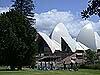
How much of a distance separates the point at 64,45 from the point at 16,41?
68.0 m

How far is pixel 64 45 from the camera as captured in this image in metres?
119

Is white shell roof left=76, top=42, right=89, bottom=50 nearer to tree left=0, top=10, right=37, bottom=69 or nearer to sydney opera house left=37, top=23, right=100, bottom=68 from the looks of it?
sydney opera house left=37, top=23, right=100, bottom=68

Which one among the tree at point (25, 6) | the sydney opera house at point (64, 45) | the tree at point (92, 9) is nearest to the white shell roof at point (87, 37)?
the sydney opera house at point (64, 45)

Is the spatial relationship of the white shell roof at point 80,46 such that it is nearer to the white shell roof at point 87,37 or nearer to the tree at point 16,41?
the white shell roof at point 87,37

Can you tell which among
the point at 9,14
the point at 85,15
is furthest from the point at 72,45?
the point at 85,15

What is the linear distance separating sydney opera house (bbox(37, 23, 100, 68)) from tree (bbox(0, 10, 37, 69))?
143ft

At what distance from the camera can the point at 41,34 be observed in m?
119

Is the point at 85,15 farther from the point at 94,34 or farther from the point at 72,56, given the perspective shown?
the point at 94,34

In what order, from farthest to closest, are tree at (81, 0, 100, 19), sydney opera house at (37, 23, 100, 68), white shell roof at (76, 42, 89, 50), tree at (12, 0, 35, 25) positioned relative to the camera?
1. white shell roof at (76, 42, 89, 50)
2. sydney opera house at (37, 23, 100, 68)
3. tree at (12, 0, 35, 25)
4. tree at (81, 0, 100, 19)

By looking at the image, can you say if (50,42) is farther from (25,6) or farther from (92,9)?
(92,9)

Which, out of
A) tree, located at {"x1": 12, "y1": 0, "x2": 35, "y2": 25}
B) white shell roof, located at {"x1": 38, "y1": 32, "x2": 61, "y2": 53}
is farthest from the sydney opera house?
tree, located at {"x1": 12, "y1": 0, "x2": 35, "y2": 25}

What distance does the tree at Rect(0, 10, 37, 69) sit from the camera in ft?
172

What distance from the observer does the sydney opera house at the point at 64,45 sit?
353 feet

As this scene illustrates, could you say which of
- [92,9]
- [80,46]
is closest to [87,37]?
[80,46]
